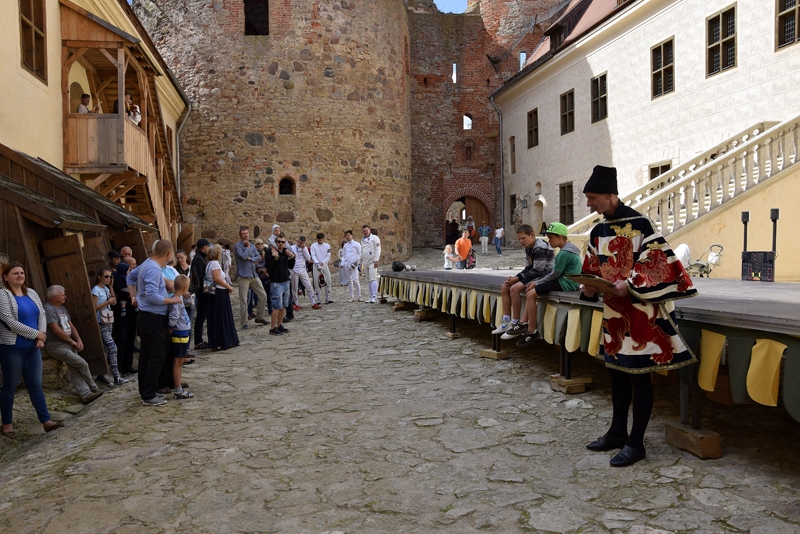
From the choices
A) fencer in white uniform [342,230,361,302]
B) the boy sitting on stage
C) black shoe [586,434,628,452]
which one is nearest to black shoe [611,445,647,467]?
black shoe [586,434,628,452]

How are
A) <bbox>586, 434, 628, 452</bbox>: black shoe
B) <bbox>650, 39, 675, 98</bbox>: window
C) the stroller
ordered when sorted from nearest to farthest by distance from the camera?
<bbox>586, 434, 628, 452</bbox>: black shoe → the stroller → <bbox>650, 39, 675, 98</bbox>: window

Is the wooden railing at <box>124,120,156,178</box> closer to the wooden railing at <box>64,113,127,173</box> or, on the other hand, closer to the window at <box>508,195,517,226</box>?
the wooden railing at <box>64,113,127,173</box>

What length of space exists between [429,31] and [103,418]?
2614 centimetres

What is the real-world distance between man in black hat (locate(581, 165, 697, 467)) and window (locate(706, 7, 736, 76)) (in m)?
12.2

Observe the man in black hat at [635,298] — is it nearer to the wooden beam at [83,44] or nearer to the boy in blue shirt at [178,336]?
the boy in blue shirt at [178,336]

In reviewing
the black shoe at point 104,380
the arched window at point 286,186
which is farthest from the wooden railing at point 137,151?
the arched window at point 286,186

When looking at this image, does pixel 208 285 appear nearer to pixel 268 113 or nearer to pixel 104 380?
pixel 104 380

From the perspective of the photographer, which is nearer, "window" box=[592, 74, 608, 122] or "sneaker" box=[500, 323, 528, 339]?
"sneaker" box=[500, 323, 528, 339]

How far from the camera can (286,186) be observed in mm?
20891

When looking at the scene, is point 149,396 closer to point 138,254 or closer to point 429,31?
point 138,254

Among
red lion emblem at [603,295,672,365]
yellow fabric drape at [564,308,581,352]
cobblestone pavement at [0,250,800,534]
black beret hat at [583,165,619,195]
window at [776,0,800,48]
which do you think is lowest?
cobblestone pavement at [0,250,800,534]

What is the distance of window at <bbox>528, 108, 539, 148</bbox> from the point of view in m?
24.7

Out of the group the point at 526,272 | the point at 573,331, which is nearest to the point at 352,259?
the point at 526,272

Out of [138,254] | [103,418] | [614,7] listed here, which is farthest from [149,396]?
[614,7]
